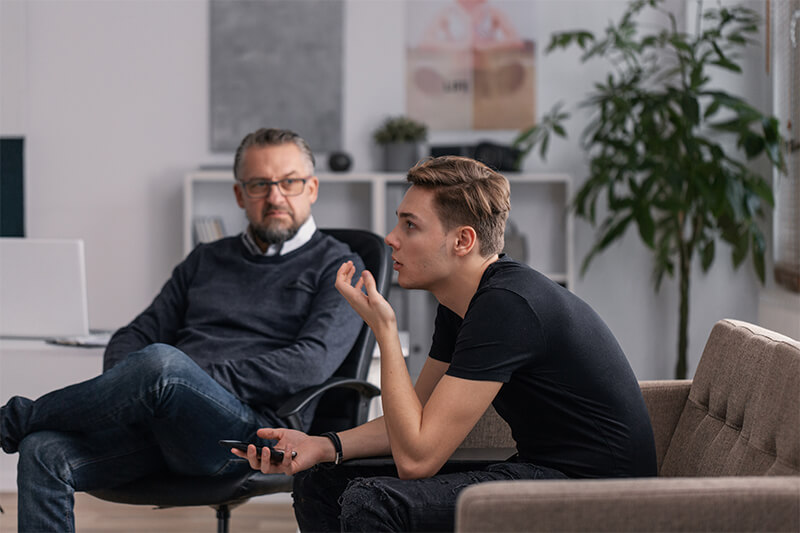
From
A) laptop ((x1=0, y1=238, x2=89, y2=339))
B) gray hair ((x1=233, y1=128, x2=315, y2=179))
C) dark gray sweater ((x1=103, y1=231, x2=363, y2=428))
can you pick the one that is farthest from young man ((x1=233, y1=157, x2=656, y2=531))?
laptop ((x1=0, y1=238, x2=89, y2=339))

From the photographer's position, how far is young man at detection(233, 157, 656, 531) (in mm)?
1516

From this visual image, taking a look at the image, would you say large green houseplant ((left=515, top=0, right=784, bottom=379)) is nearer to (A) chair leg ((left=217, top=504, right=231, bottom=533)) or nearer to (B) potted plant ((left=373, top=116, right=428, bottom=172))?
(B) potted plant ((left=373, top=116, right=428, bottom=172))

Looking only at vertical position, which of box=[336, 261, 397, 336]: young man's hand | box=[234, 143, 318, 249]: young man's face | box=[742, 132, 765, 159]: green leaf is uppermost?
box=[742, 132, 765, 159]: green leaf

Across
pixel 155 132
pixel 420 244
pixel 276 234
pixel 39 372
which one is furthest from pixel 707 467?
pixel 155 132

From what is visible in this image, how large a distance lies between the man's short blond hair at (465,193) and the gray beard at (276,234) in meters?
0.94

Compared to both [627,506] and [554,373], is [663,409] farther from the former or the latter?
[627,506]

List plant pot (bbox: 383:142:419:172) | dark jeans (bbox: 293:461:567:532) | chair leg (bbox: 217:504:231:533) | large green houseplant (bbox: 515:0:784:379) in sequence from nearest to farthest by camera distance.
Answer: dark jeans (bbox: 293:461:567:532), chair leg (bbox: 217:504:231:533), large green houseplant (bbox: 515:0:784:379), plant pot (bbox: 383:142:419:172)

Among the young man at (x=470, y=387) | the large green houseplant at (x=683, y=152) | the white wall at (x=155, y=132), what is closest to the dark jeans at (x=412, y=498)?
the young man at (x=470, y=387)

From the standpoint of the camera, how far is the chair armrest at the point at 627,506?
4.00 ft

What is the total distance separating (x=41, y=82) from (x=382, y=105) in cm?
172

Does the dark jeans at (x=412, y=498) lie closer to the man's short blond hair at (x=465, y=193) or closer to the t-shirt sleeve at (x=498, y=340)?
the t-shirt sleeve at (x=498, y=340)

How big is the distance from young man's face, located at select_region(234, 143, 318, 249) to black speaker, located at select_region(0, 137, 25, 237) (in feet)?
7.31

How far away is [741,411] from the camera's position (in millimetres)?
1708

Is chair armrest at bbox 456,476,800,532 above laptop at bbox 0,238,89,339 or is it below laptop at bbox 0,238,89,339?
below
